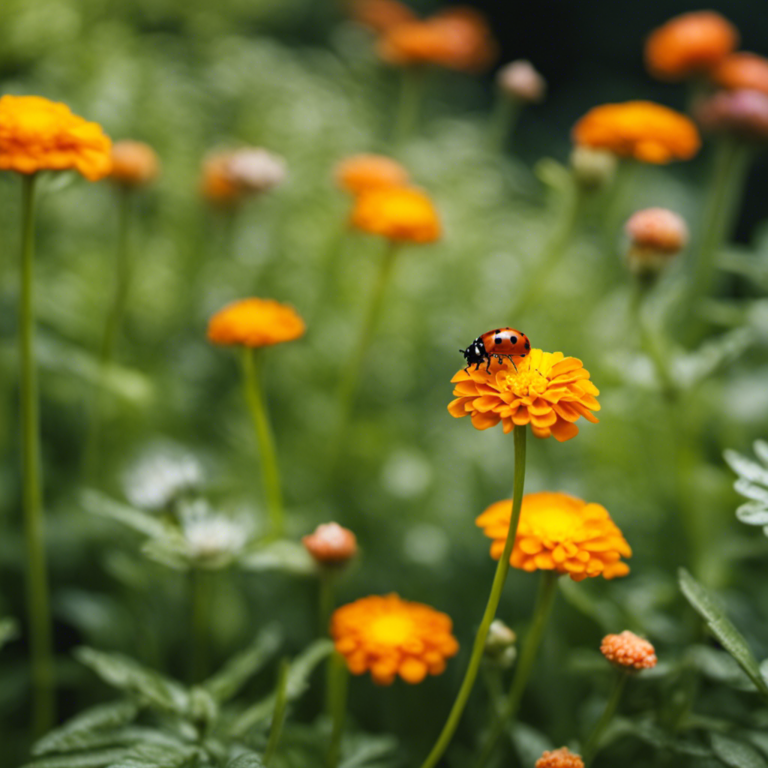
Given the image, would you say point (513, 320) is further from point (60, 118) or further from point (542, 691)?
point (60, 118)

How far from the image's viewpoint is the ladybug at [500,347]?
540 mm

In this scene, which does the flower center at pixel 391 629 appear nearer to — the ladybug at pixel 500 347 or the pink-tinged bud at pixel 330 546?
the pink-tinged bud at pixel 330 546

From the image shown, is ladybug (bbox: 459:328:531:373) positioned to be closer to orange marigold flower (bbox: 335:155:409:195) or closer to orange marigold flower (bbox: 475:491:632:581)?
orange marigold flower (bbox: 475:491:632:581)

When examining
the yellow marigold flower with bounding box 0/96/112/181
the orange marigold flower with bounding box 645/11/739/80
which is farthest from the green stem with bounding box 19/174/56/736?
the orange marigold flower with bounding box 645/11/739/80

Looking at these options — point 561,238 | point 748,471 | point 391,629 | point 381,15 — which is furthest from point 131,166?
point 381,15

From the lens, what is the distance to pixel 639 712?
0.75m

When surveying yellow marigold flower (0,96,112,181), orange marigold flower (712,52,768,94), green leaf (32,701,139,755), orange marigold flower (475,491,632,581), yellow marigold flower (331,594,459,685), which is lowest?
green leaf (32,701,139,755)

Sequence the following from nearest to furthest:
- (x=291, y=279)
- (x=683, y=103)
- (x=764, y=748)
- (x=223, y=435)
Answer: (x=764, y=748) → (x=223, y=435) → (x=291, y=279) → (x=683, y=103)

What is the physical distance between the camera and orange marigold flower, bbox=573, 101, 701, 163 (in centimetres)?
91

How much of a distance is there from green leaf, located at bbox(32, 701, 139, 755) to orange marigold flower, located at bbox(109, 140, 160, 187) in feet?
2.05

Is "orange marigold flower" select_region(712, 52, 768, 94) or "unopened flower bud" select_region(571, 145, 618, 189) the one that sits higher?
"orange marigold flower" select_region(712, 52, 768, 94)

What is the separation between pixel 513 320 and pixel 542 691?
510 mm

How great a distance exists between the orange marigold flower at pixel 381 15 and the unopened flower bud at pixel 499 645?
1444 millimetres

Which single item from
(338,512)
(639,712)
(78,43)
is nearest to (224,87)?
(78,43)
